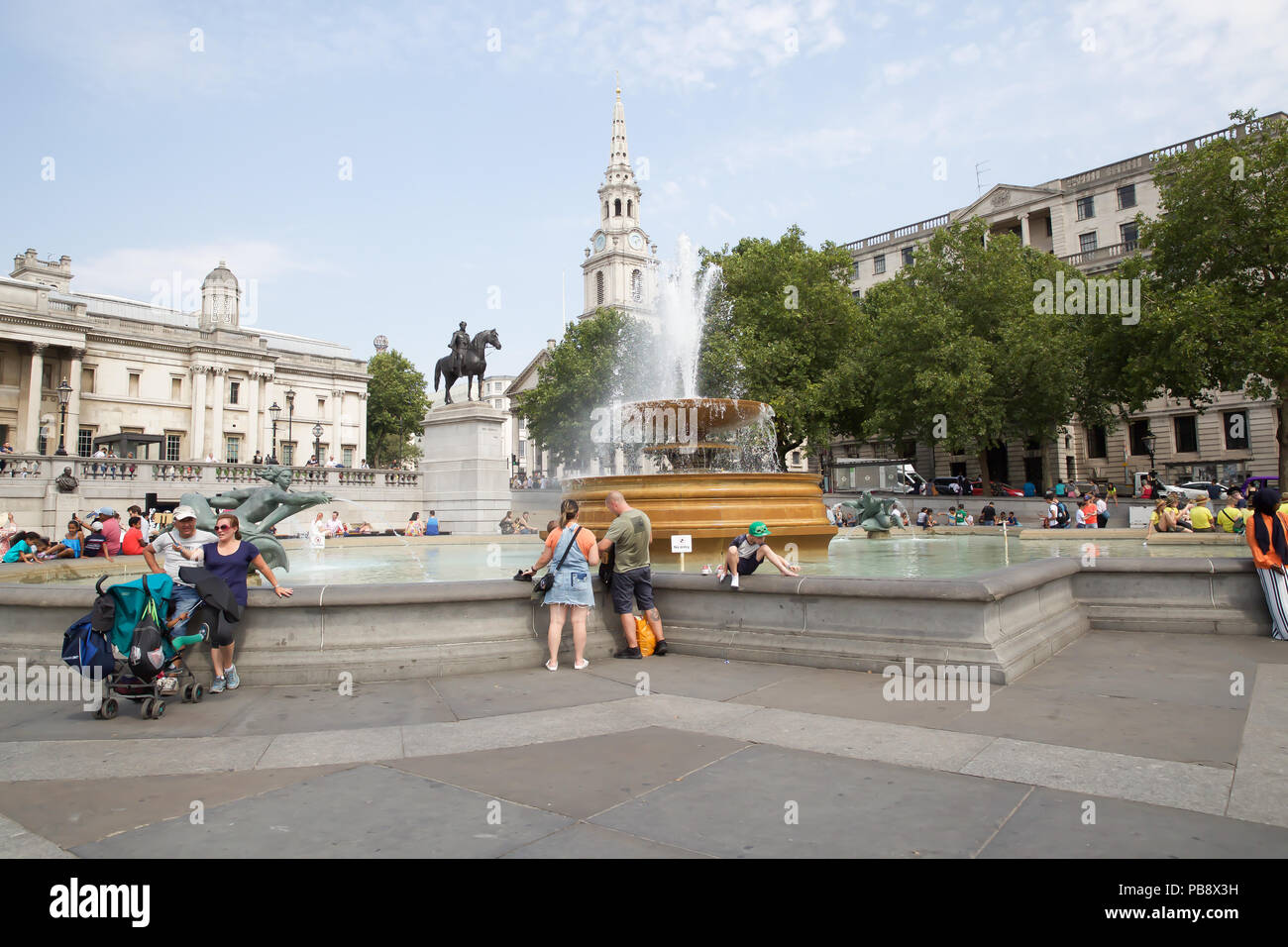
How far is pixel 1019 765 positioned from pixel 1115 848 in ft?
3.69

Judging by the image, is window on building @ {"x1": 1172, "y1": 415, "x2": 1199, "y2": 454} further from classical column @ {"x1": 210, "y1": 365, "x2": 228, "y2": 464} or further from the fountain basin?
classical column @ {"x1": 210, "y1": 365, "x2": 228, "y2": 464}

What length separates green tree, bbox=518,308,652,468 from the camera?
5372 cm

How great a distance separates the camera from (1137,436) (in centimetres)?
4819

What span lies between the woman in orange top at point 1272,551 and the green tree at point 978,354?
98.1 feet

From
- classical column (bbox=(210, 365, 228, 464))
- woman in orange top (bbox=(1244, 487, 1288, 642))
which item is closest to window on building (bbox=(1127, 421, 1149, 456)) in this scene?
woman in orange top (bbox=(1244, 487, 1288, 642))

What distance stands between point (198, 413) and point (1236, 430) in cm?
7186

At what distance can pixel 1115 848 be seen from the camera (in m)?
3.32

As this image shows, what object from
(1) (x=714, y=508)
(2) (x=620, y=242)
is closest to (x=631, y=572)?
(1) (x=714, y=508)

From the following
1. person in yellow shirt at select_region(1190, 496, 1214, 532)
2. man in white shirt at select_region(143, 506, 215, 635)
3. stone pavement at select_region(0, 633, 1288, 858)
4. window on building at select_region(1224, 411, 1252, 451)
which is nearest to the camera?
stone pavement at select_region(0, 633, 1288, 858)

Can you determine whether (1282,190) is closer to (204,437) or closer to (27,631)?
(27,631)

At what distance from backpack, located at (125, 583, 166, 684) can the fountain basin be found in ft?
24.9

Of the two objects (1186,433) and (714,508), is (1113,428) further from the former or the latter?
(714,508)

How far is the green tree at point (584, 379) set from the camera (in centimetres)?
5372
